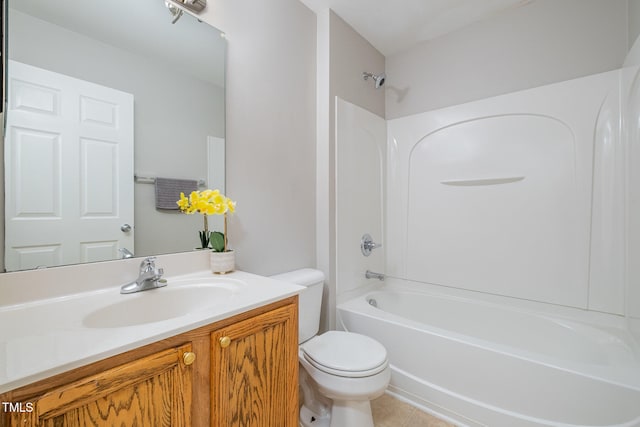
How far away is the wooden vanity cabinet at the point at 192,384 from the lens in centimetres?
57

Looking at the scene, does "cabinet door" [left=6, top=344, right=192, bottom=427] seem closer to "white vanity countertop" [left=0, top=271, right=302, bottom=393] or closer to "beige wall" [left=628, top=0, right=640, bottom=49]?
"white vanity countertop" [left=0, top=271, right=302, bottom=393]

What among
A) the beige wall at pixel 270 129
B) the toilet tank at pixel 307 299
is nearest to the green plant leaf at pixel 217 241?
the beige wall at pixel 270 129

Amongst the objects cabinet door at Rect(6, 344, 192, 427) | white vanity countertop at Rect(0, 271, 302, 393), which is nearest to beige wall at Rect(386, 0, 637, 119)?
white vanity countertop at Rect(0, 271, 302, 393)

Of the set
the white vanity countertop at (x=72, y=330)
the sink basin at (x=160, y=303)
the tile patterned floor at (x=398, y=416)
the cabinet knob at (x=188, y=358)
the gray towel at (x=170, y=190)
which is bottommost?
the tile patterned floor at (x=398, y=416)

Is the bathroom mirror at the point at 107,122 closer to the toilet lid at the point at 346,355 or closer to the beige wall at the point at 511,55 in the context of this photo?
the toilet lid at the point at 346,355

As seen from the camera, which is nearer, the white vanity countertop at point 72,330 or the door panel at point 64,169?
the white vanity countertop at point 72,330

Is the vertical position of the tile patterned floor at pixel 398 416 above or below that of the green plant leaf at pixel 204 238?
below

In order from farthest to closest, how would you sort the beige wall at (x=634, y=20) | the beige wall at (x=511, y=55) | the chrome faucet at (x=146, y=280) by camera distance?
the beige wall at (x=511, y=55)
the beige wall at (x=634, y=20)
the chrome faucet at (x=146, y=280)

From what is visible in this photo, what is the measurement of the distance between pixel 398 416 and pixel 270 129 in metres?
1.81

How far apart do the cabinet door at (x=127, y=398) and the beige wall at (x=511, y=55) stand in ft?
7.88

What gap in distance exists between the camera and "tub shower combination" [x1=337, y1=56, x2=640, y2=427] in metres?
1.33

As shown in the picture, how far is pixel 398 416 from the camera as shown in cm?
158

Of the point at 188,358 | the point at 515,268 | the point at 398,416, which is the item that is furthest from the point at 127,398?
the point at 515,268

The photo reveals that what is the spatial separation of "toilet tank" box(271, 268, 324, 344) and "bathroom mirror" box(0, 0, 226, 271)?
593mm
